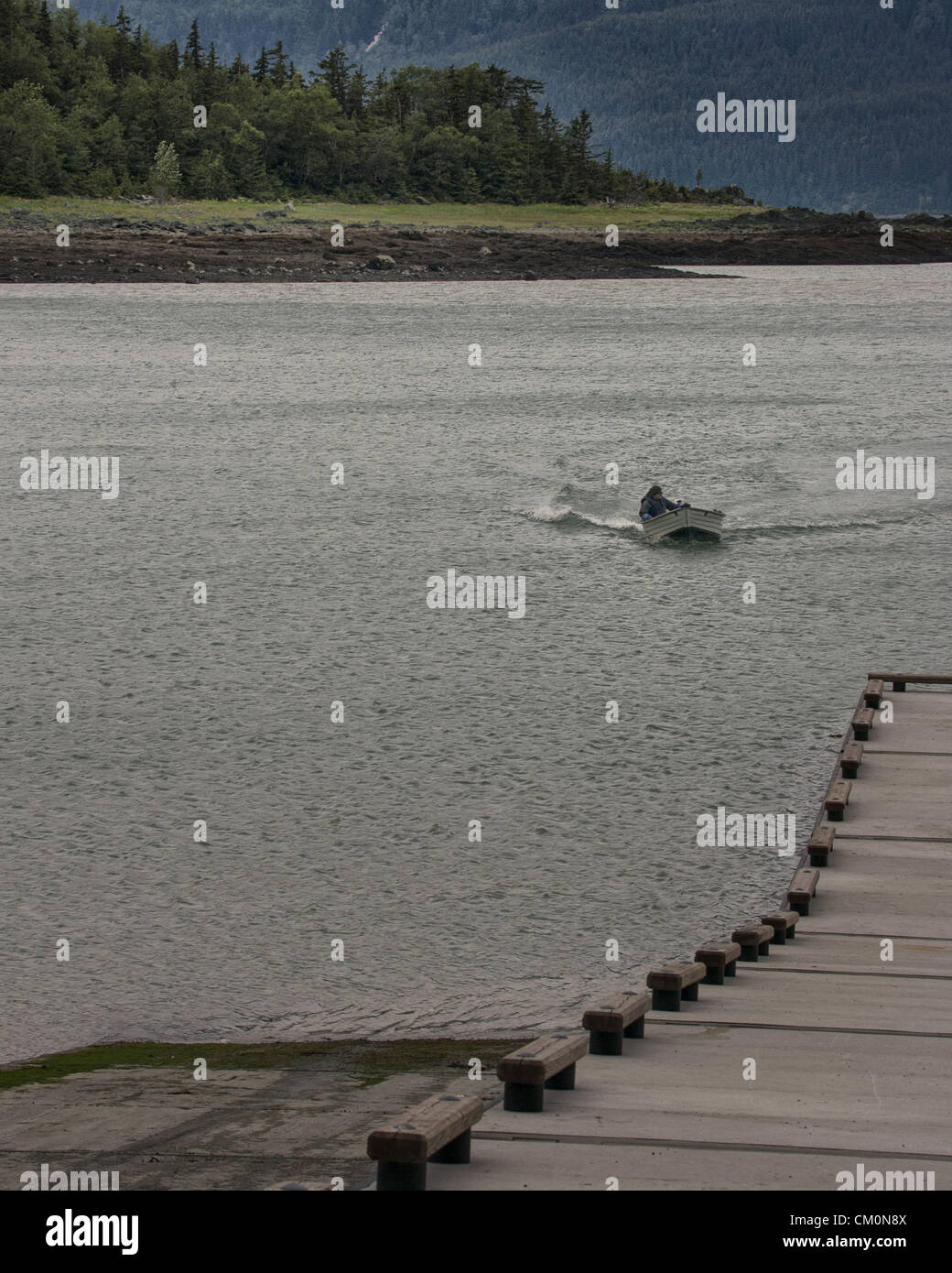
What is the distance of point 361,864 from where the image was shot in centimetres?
2006

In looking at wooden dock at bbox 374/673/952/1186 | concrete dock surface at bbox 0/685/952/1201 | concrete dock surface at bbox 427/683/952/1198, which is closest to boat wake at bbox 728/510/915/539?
wooden dock at bbox 374/673/952/1186

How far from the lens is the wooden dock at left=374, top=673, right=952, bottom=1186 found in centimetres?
812

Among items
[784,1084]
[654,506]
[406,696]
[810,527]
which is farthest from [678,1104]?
[810,527]

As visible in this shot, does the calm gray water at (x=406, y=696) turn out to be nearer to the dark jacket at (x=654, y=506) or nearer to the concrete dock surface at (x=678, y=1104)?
the dark jacket at (x=654, y=506)

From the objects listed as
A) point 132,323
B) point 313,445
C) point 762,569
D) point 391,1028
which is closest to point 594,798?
point 391,1028

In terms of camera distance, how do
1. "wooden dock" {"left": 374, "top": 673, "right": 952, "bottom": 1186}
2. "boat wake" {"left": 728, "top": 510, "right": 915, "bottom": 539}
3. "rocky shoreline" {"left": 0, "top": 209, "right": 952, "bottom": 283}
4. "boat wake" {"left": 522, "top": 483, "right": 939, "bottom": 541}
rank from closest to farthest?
1. "wooden dock" {"left": 374, "top": 673, "right": 952, "bottom": 1186}
2. "boat wake" {"left": 522, "top": 483, "right": 939, "bottom": 541}
3. "boat wake" {"left": 728, "top": 510, "right": 915, "bottom": 539}
4. "rocky shoreline" {"left": 0, "top": 209, "right": 952, "bottom": 283}

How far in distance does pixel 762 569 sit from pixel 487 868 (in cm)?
2353

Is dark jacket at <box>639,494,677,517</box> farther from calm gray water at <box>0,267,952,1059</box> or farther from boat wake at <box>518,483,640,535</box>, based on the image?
boat wake at <box>518,483,640,535</box>

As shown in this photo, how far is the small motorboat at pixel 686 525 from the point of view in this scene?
44.0 m

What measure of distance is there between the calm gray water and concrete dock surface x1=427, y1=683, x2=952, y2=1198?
303cm

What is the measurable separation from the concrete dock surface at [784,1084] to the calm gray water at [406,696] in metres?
3.03

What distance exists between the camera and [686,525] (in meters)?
44.0

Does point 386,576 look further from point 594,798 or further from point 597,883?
point 597,883

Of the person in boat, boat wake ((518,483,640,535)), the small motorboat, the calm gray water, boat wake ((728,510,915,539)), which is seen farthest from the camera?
boat wake ((518,483,640,535))
